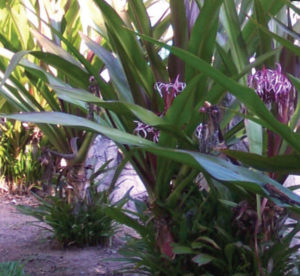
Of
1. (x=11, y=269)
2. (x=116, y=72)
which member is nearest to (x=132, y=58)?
(x=116, y=72)

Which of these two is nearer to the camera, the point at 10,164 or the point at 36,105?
the point at 36,105

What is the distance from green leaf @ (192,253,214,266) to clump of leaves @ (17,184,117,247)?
131cm

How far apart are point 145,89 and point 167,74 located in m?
0.13

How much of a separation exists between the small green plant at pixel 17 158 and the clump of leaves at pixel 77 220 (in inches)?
85.0

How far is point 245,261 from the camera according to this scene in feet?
5.45

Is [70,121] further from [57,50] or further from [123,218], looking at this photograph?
[57,50]

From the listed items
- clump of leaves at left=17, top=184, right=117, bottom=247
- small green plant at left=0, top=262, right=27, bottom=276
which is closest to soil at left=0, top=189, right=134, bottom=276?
clump of leaves at left=17, top=184, right=117, bottom=247

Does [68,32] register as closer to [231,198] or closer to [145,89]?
[145,89]

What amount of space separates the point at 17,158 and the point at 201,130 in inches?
151

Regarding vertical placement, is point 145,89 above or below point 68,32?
below

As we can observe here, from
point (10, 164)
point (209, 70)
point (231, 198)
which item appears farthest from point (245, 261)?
point (10, 164)

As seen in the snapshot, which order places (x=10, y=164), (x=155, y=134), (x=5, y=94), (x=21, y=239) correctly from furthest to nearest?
(x=10, y=164)
(x=21, y=239)
(x=5, y=94)
(x=155, y=134)

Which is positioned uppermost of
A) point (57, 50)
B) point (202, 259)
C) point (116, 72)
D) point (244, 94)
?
point (57, 50)

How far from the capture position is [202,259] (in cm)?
163
